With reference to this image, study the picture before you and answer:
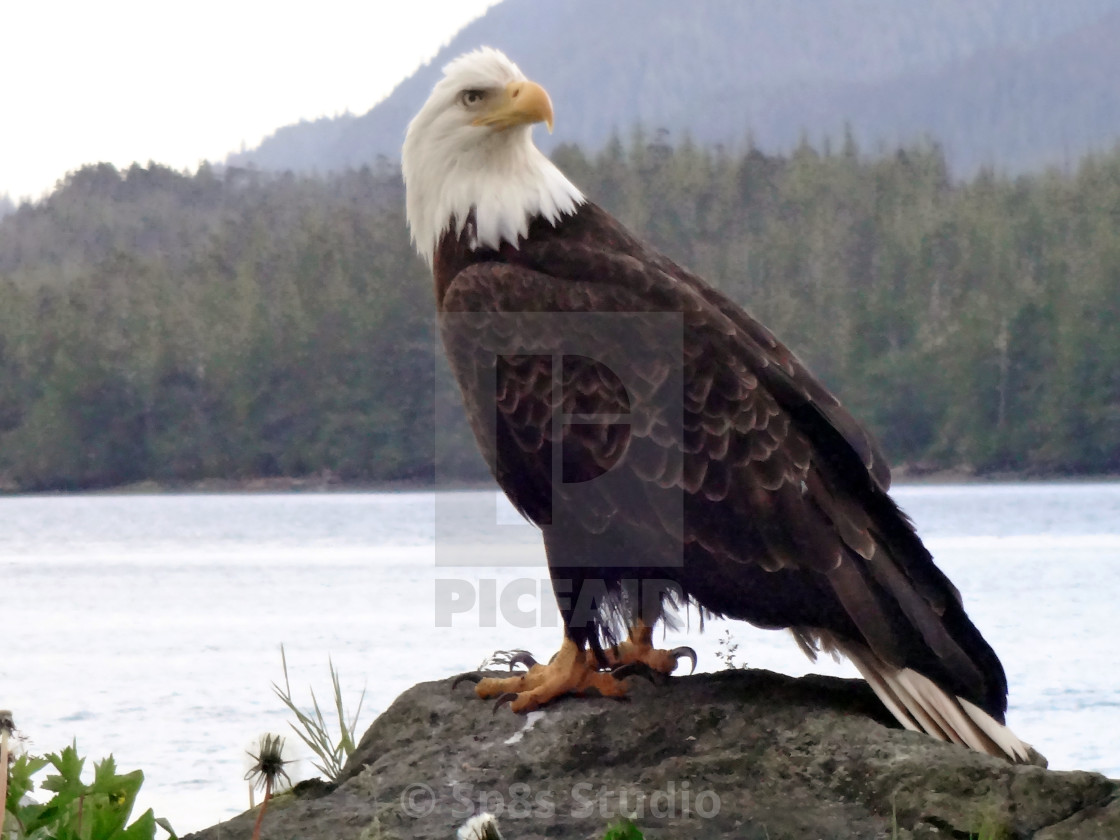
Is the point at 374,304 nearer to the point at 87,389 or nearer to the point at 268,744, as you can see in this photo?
the point at 87,389

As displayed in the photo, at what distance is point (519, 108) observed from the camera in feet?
13.0

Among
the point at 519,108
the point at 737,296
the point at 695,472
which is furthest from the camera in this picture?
the point at 737,296

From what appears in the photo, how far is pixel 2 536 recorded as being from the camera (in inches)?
640

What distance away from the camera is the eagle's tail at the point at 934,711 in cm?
346

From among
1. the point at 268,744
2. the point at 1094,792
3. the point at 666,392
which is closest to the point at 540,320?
the point at 666,392

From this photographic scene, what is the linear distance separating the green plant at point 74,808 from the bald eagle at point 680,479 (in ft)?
4.12

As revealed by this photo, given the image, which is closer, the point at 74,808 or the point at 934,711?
the point at 74,808

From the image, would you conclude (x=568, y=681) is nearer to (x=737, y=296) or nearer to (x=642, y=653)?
(x=642, y=653)

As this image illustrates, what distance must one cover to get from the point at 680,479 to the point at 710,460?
0.09 metres

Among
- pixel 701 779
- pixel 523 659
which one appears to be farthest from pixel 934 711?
pixel 523 659

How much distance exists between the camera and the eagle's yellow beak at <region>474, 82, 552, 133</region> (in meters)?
3.95

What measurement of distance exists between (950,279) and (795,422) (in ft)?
48.9

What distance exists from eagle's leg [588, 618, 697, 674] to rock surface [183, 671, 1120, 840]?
0.76 feet

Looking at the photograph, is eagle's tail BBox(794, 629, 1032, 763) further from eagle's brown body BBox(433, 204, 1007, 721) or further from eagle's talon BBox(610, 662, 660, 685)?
eagle's talon BBox(610, 662, 660, 685)
